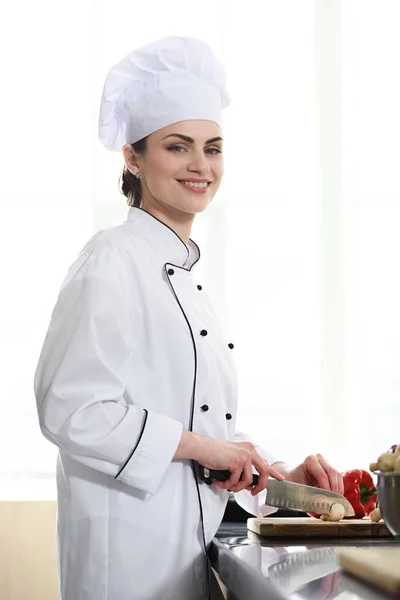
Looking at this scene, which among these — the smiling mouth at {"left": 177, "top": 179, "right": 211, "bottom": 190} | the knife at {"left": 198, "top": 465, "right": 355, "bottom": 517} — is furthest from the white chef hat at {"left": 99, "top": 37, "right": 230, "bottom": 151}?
the knife at {"left": 198, "top": 465, "right": 355, "bottom": 517}

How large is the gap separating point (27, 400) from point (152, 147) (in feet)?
6.54

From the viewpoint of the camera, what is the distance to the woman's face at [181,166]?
164 cm

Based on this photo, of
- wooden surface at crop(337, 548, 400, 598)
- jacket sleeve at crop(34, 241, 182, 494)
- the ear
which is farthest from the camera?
the ear

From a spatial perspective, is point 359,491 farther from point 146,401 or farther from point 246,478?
point 146,401

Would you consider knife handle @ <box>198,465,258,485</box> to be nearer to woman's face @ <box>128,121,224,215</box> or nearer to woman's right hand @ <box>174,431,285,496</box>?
woman's right hand @ <box>174,431,285,496</box>

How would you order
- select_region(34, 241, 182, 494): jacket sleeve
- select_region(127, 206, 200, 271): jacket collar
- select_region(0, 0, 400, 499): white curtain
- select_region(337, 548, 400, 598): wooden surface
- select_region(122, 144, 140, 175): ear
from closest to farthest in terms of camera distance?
select_region(337, 548, 400, 598): wooden surface < select_region(34, 241, 182, 494): jacket sleeve < select_region(127, 206, 200, 271): jacket collar < select_region(122, 144, 140, 175): ear < select_region(0, 0, 400, 499): white curtain

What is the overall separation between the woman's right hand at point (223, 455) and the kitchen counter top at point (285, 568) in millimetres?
114

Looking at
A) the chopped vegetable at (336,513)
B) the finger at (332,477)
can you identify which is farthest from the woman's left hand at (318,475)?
the chopped vegetable at (336,513)

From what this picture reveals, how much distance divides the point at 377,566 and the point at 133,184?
1033 mm

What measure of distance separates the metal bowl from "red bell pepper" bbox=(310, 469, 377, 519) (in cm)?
92

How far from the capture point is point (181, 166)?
164 centimetres

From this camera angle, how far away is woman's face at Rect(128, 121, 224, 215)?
5.39 feet

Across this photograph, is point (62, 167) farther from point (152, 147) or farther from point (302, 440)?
point (152, 147)

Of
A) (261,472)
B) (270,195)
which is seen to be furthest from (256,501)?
(270,195)
